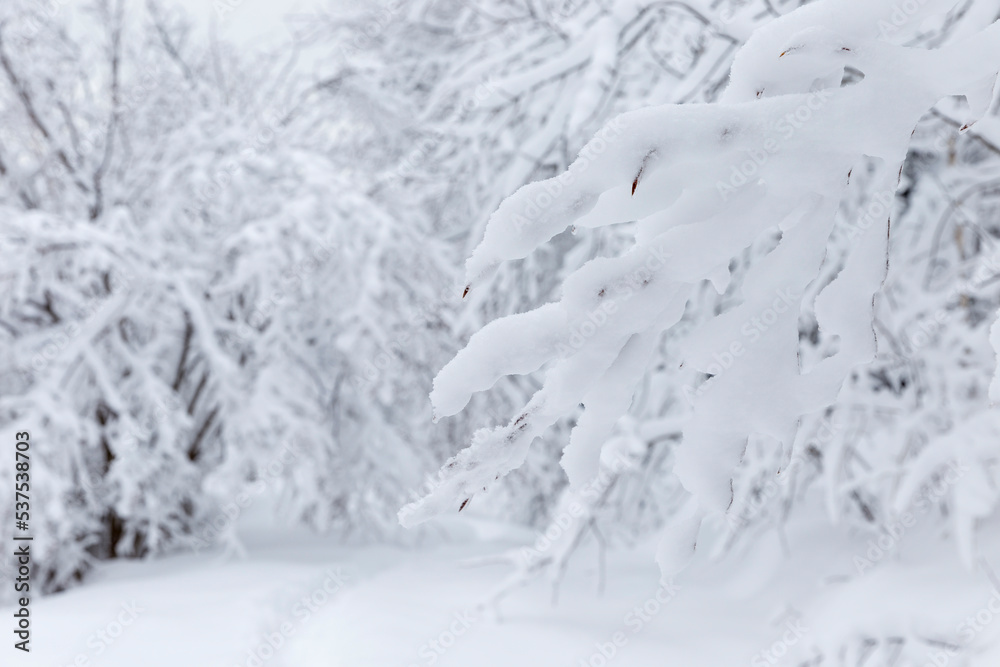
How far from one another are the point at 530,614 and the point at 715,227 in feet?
10.6

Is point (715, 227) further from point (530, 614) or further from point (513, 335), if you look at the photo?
point (530, 614)

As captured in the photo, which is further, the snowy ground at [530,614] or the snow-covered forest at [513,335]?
the snowy ground at [530,614]

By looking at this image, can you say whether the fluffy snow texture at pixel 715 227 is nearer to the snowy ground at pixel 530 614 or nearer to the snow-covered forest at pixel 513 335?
the snow-covered forest at pixel 513 335

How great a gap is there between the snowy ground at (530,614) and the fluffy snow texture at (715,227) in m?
1.64

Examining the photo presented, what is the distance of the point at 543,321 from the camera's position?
84 centimetres

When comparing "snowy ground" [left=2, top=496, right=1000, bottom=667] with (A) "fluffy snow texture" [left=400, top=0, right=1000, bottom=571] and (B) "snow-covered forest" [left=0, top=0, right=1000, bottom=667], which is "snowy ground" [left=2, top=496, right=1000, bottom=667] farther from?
(A) "fluffy snow texture" [left=400, top=0, right=1000, bottom=571]

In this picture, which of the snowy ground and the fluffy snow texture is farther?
the snowy ground

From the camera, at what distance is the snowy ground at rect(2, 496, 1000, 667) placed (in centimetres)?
287

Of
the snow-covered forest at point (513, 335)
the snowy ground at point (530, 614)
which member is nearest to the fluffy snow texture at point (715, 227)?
the snow-covered forest at point (513, 335)

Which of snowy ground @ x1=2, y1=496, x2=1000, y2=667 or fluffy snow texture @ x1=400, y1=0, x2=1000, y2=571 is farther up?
fluffy snow texture @ x1=400, y1=0, x2=1000, y2=571

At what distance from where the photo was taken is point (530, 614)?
145 inches

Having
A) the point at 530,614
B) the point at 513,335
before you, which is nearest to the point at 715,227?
the point at 513,335

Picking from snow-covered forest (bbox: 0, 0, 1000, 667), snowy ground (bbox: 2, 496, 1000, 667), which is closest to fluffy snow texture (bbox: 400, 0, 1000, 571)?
snow-covered forest (bbox: 0, 0, 1000, 667)

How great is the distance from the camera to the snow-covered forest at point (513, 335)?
2.77 feet
